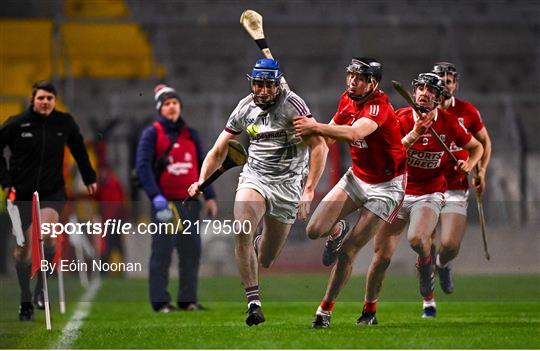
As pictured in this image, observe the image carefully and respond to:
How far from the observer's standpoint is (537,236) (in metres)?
11.7

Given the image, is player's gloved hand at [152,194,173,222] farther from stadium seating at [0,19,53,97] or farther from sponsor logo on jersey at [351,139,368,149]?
stadium seating at [0,19,53,97]

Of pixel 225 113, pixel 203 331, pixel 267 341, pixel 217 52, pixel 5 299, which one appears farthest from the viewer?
pixel 217 52

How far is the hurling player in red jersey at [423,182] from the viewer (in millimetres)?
10438

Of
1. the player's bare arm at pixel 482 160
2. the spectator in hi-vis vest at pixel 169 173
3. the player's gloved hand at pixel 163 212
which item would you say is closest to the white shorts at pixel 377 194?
the player's bare arm at pixel 482 160

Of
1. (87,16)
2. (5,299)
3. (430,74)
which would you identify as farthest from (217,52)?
(430,74)

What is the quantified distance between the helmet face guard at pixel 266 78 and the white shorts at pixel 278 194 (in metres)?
0.62

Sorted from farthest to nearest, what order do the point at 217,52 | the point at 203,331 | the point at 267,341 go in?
the point at 217,52, the point at 203,331, the point at 267,341

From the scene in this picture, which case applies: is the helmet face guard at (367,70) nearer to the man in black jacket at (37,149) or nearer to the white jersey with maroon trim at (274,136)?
the white jersey with maroon trim at (274,136)

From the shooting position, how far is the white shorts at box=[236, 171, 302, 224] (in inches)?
388

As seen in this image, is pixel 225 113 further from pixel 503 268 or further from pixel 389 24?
pixel 503 268

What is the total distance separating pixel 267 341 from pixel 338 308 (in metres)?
2.77

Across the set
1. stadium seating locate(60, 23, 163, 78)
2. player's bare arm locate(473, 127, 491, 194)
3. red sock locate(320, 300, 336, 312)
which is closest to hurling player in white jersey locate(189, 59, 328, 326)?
red sock locate(320, 300, 336, 312)

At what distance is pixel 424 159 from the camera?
11125 mm

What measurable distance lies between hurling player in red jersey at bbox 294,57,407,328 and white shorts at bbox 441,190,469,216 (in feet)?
3.67
